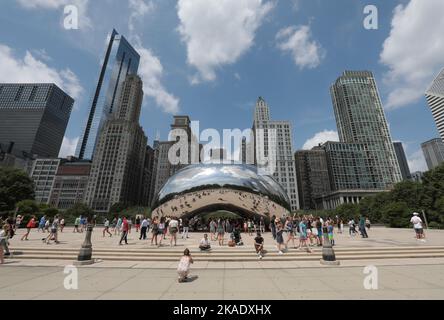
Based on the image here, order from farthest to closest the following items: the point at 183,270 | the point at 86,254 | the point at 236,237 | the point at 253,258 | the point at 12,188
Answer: the point at 12,188, the point at 236,237, the point at 253,258, the point at 86,254, the point at 183,270

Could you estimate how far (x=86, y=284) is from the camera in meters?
6.96

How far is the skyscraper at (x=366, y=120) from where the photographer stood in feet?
470

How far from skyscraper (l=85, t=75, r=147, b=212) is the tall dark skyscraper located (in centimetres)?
8011

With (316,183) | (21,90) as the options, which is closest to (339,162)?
(316,183)

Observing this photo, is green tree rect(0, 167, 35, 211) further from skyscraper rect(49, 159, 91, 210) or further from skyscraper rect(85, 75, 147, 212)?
skyscraper rect(49, 159, 91, 210)

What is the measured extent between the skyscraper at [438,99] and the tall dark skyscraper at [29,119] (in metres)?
306

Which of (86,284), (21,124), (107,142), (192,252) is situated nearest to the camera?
(86,284)

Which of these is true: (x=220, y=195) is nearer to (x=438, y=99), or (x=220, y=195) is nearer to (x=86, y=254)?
(x=86, y=254)

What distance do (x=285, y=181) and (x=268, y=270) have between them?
418 feet

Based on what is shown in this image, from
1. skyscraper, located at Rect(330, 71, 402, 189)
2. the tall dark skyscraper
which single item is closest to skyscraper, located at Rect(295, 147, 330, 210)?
skyscraper, located at Rect(330, 71, 402, 189)

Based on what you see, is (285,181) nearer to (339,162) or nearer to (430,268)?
(339,162)

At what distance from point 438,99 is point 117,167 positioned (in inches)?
9063

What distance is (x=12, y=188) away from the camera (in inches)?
1875

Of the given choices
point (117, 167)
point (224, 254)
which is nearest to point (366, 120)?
point (117, 167)
